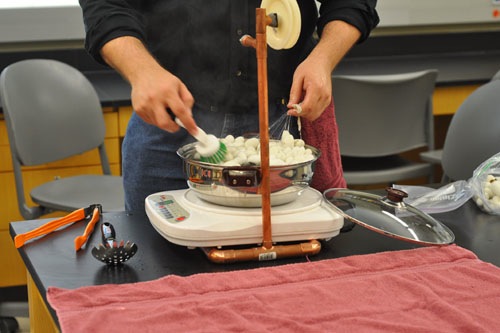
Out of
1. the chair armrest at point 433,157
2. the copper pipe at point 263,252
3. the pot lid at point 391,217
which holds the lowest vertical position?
the chair armrest at point 433,157

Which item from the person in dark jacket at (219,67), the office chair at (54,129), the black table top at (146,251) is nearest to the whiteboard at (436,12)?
the office chair at (54,129)

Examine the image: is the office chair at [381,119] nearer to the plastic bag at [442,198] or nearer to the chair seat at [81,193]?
the chair seat at [81,193]

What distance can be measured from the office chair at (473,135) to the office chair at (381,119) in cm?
50

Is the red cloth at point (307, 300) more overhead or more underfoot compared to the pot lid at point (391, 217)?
more underfoot

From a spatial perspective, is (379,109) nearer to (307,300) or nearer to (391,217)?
(391,217)

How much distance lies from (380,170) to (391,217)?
165 centimetres

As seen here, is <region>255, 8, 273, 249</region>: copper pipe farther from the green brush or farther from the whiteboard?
the whiteboard

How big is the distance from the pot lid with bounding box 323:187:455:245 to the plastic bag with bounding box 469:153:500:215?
0.25m

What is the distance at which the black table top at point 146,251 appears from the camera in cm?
105

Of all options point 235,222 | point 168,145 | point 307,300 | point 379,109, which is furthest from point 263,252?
point 379,109

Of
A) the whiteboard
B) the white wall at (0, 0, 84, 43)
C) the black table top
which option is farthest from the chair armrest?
the white wall at (0, 0, 84, 43)

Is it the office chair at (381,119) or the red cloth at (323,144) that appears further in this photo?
the office chair at (381,119)

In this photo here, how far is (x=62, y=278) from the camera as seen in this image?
1.03 metres

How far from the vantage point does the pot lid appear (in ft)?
3.66
